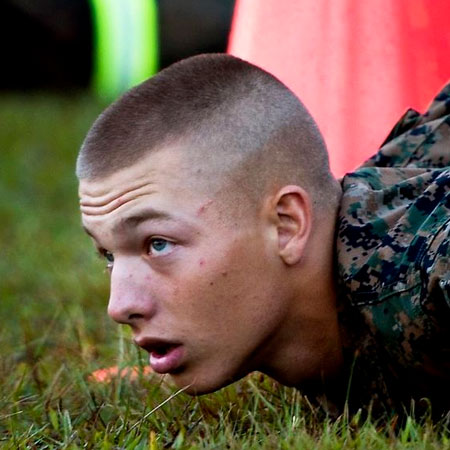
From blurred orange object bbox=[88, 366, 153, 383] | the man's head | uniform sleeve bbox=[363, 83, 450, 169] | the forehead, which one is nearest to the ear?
the man's head

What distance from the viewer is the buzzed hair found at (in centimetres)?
241

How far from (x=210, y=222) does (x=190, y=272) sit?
11 centimetres

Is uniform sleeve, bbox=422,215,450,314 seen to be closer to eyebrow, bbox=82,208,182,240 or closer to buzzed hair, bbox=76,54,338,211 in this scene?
buzzed hair, bbox=76,54,338,211

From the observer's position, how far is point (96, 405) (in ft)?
8.49

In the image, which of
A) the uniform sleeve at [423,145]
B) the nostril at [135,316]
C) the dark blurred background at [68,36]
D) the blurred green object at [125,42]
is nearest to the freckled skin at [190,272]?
the nostril at [135,316]

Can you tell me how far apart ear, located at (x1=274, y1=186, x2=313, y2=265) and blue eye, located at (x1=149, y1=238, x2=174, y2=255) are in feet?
0.77

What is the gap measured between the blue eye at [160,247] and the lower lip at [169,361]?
0.20 meters

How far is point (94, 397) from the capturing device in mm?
2645

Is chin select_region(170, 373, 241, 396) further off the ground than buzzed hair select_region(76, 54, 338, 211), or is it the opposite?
buzzed hair select_region(76, 54, 338, 211)

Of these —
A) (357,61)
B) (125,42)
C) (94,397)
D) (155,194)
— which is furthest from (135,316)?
(125,42)

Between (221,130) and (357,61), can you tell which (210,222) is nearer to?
(221,130)

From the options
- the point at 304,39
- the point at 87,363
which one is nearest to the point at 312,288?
the point at 87,363

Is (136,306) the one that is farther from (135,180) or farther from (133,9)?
(133,9)

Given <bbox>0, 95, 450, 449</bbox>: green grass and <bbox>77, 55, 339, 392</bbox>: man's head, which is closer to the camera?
<bbox>0, 95, 450, 449</bbox>: green grass
